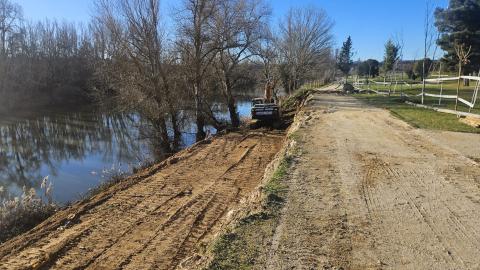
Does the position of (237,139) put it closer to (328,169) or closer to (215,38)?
(215,38)

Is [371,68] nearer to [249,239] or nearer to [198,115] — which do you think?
[198,115]

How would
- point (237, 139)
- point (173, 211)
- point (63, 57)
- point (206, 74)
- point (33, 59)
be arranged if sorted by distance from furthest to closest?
1. point (63, 57)
2. point (33, 59)
3. point (206, 74)
4. point (237, 139)
5. point (173, 211)

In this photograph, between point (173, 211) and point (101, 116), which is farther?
point (101, 116)

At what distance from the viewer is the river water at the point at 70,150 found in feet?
54.9

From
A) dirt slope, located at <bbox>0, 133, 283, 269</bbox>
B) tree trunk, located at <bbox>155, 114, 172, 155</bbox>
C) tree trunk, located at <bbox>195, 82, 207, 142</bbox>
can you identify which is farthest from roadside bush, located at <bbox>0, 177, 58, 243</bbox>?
tree trunk, located at <bbox>195, 82, 207, 142</bbox>

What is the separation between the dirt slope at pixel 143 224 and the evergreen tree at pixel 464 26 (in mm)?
33101

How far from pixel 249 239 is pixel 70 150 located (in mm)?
21157

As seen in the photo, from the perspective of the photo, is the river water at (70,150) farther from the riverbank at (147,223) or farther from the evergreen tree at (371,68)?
the evergreen tree at (371,68)

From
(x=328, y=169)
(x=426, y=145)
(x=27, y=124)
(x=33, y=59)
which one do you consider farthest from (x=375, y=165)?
(x=33, y=59)

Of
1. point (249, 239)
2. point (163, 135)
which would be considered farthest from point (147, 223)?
point (163, 135)

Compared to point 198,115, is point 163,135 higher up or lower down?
lower down

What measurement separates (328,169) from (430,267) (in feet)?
15.0

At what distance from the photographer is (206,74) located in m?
27.5

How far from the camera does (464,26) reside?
38.8 meters
